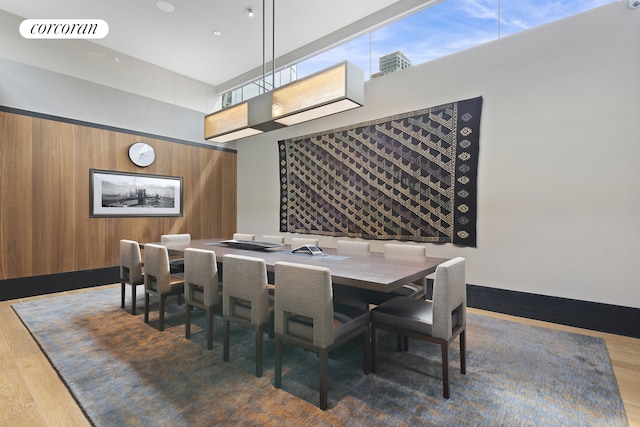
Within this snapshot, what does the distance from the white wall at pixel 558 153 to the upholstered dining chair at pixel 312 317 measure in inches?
89.2

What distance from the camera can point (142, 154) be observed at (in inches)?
201

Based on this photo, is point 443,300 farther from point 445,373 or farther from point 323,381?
point 323,381

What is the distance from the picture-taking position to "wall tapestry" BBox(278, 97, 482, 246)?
3.62 metres

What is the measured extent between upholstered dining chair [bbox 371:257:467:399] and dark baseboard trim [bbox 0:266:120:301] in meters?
4.53

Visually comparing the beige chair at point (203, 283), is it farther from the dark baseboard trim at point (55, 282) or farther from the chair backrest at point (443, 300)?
the dark baseboard trim at point (55, 282)

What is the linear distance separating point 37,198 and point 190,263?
10.1ft

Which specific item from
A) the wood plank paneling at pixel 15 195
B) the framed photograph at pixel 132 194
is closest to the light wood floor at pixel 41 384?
the wood plank paneling at pixel 15 195

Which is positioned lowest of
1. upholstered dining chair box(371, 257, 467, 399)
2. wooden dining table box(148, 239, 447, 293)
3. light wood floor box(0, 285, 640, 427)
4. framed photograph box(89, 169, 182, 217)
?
light wood floor box(0, 285, 640, 427)

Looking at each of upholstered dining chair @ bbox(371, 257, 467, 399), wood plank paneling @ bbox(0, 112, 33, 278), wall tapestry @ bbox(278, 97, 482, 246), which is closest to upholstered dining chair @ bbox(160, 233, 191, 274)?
wood plank paneling @ bbox(0, 112, 33, 278)

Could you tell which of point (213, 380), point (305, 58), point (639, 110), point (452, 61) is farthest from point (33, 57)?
point (639, 110)

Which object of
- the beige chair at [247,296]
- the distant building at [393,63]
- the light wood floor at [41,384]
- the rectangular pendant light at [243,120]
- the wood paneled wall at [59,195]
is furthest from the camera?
the distant building at [393,63]

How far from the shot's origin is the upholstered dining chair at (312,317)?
1746 millimetres

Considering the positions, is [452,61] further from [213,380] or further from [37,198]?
[37,198]

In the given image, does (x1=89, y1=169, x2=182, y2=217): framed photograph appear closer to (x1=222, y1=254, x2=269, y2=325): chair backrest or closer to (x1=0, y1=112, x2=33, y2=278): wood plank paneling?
(x1=0, y1=112, x2=33, y2=278): wood plank paneling
